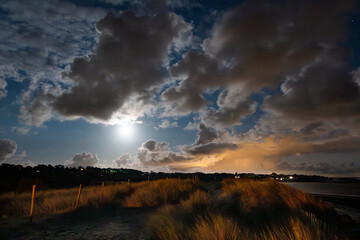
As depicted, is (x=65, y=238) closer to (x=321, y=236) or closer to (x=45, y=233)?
(x=45, y=233)

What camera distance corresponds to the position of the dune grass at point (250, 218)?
17.0 ft

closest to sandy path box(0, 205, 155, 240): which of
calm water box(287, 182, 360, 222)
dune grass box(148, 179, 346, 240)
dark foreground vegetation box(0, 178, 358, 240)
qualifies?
dark foreground vegetation box(0, 178, 358, 240)

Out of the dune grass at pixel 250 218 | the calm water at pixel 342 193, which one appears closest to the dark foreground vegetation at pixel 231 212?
the dune grass at pixel 250 218

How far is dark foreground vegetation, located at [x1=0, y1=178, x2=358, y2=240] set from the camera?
5.25 metres

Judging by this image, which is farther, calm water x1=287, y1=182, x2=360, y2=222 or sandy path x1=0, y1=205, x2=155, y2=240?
calm water x1=287, y1=182, x2=360, y2=222

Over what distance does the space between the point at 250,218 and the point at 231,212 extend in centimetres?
87

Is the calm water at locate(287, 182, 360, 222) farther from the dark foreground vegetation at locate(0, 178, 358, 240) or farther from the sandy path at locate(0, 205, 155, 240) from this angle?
the sandy path at locate(0, 205, 155, 240)

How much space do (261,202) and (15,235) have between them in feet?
32.6

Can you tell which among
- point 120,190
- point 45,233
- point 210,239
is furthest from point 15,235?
point 120,190

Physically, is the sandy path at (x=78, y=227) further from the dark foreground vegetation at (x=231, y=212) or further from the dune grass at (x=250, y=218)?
the dune grass at (x=250, y=218)

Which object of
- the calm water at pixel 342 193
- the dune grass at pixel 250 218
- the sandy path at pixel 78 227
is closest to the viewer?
the dune grass at pixel 250 218

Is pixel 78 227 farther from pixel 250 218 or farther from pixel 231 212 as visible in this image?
pixel 250 218

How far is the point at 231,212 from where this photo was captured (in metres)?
8.41

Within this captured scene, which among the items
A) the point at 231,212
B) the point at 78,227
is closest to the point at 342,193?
the point at 231,212
